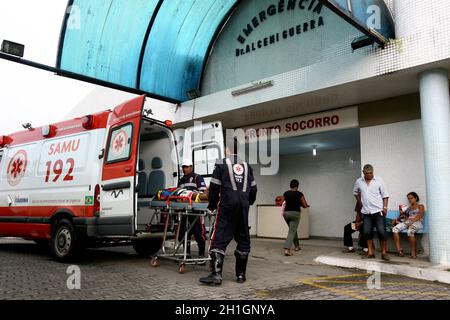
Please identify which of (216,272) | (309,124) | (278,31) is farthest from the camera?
(278,31)

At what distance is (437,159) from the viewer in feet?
20.5

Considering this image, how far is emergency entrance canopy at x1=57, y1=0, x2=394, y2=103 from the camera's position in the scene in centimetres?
830

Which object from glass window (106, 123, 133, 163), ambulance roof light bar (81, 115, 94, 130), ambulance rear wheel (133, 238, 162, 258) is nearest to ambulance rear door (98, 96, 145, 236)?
glass window (106, 123, 133, 163)

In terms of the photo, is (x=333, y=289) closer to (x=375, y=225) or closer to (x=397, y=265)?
(x=397, y=265)

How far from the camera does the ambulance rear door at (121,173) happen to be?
5.69 meters

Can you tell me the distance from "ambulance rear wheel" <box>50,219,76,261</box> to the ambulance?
2cm

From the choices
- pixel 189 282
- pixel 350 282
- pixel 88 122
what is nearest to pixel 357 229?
pixel 350 282

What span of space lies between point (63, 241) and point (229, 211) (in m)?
3.14

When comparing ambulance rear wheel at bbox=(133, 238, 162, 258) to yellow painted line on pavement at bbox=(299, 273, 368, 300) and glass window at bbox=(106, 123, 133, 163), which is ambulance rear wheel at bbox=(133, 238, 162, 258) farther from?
yellow painted line on pavement at bbox=(299, 273, 368, 300)

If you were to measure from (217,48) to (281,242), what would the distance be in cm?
563

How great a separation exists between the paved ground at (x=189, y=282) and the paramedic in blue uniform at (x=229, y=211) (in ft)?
0.90
